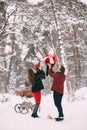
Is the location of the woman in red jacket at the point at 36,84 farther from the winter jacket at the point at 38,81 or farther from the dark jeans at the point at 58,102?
the dark jeans at the point at 58,102

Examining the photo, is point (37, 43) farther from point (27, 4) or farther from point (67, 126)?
point (67, 126)

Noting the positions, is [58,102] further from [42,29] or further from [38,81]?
[42,29]

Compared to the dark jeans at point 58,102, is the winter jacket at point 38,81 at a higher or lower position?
higher

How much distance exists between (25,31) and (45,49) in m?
3.65

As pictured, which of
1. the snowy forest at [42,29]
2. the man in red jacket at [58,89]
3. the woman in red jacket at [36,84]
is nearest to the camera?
the man in red jacket at [58,89]

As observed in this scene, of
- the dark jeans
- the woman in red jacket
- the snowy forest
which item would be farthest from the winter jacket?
the snowy forest

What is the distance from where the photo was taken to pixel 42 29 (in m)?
28.7

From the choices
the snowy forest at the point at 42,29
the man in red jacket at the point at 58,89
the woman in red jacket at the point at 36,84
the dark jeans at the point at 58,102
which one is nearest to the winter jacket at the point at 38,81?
the woman in red jacket at the point at 36,84

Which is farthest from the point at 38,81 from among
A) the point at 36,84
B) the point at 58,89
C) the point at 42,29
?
the point at 42,29

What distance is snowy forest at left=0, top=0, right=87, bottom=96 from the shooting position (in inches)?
829

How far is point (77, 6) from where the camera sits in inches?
928

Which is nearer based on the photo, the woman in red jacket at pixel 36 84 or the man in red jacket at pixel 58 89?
the man in red jacket at pixel 58 89

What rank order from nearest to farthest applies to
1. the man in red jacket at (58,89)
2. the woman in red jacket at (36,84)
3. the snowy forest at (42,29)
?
1. the man in red jacket at (58,89)
2. the woman in red jacket at (36,84)
3. the snowy forest at (42,29)

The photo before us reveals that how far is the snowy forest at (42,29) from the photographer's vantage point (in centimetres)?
2105
